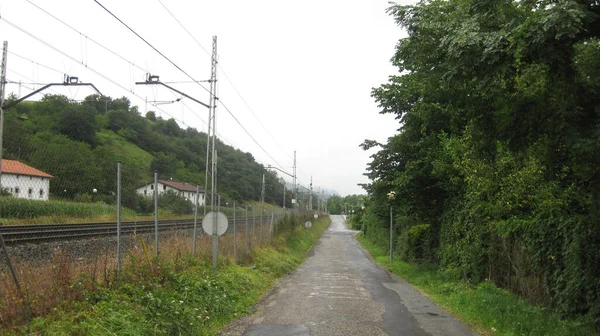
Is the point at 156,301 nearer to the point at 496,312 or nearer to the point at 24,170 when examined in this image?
the point at 24,170

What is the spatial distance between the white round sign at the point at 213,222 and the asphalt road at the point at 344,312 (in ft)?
7.36

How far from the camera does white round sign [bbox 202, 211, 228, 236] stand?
13445mm

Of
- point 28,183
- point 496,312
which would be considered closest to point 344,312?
point 496,312

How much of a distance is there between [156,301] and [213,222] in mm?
5576

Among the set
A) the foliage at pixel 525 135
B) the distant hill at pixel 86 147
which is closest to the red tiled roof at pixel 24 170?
the distant hill at pixel 86 147

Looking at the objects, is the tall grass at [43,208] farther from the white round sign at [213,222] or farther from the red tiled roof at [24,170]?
the white round sign at [213,222]

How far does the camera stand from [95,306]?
265 inches

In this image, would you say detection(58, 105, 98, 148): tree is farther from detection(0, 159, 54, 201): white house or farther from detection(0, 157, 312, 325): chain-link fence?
detection(0, 159, 54, 201): white house

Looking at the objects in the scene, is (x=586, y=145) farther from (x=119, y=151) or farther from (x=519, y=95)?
(x=119, y=151)

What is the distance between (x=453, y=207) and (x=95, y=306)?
43.7 feet

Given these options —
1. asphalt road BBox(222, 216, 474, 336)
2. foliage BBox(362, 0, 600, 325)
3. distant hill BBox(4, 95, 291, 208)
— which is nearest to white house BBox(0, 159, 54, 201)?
distant hill BBox(4, 95, 291, 208)

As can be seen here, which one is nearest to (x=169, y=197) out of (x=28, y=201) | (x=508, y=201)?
(x=28, y=201)

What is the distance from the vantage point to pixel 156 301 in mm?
7973

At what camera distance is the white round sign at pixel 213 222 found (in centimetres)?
1345
